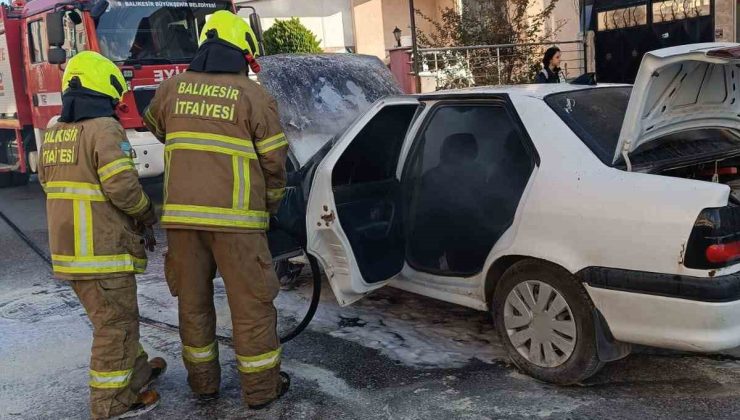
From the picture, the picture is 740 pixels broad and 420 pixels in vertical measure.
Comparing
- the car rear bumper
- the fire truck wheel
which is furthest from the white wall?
the car rear bumper

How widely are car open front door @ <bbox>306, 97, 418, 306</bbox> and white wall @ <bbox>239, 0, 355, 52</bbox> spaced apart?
71.3 feet

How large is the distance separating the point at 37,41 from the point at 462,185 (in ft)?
25.8

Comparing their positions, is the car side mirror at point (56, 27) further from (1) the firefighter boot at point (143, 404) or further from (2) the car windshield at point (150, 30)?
(1) the firefighter boot at point (143, 404)

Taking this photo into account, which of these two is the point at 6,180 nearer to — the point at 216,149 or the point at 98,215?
the point at 98,215

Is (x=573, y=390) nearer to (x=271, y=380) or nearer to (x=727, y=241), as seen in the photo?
(x=727, y=241)

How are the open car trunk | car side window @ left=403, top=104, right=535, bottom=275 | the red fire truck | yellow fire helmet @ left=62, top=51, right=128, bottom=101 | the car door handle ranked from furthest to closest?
the red fire truck
the open car trunk
the car door handle
car side window @ left=403, top=104, right=535, bottom=275
yellow fire helmet @ left=62, top=51, right=128, bottom=101

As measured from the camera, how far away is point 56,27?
327 inches

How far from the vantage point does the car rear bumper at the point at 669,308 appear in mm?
2939

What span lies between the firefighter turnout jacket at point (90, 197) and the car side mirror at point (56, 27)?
559 cm

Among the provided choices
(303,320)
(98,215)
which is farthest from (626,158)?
(98,215)

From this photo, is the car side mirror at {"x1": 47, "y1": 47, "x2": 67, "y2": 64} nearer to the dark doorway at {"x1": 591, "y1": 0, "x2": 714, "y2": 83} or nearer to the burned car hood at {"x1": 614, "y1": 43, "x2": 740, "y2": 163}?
the burned car hood at {"x1": 614, "y1": 43, "x2": 740, "y2": 163}

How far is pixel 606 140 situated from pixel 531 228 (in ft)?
1.93

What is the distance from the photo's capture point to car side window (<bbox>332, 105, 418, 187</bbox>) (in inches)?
168

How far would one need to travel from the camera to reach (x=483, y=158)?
390 centimetres
